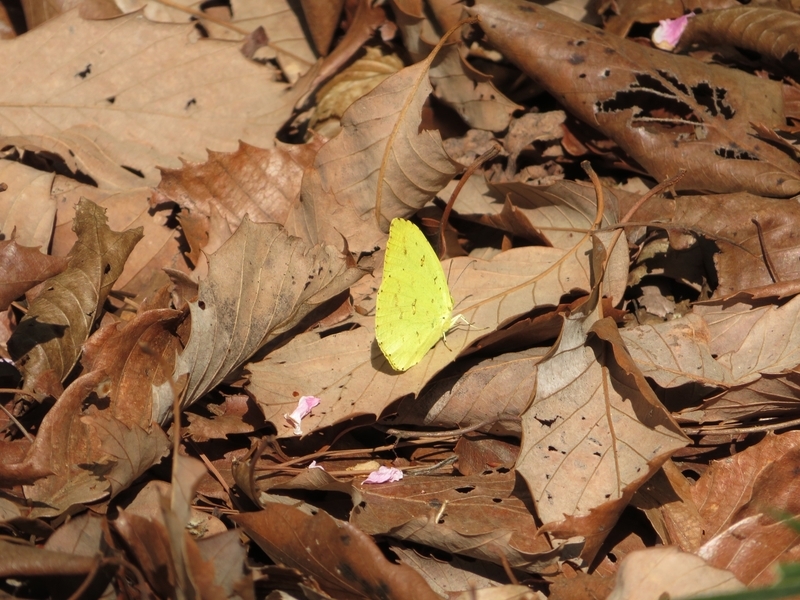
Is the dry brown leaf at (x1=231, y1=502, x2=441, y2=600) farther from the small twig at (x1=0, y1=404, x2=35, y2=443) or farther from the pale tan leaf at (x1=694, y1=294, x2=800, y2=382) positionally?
the pale tan leaf at (x1=694, y1=294, x2=800, y2=382)

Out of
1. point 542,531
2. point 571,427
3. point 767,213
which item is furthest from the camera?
point 767,213

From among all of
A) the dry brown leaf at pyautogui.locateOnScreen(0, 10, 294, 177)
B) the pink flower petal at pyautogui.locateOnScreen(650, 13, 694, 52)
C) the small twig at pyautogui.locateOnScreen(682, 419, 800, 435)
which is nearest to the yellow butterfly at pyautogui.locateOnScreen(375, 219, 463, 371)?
the small twig at pyautogui.locateOnScreen(682, 419, 800, 435)

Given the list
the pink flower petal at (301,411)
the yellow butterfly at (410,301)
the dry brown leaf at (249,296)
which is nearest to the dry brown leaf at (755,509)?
the yellow butterfly at (410,301)

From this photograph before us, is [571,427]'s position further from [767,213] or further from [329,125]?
[329,125]

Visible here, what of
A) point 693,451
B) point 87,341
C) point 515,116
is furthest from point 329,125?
point 693,451

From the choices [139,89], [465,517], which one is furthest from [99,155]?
[465,517]

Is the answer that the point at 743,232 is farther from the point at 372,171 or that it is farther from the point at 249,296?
the point at 249,296

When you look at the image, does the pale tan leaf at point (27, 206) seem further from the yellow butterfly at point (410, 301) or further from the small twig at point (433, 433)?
the small twig at point (433, 433)
